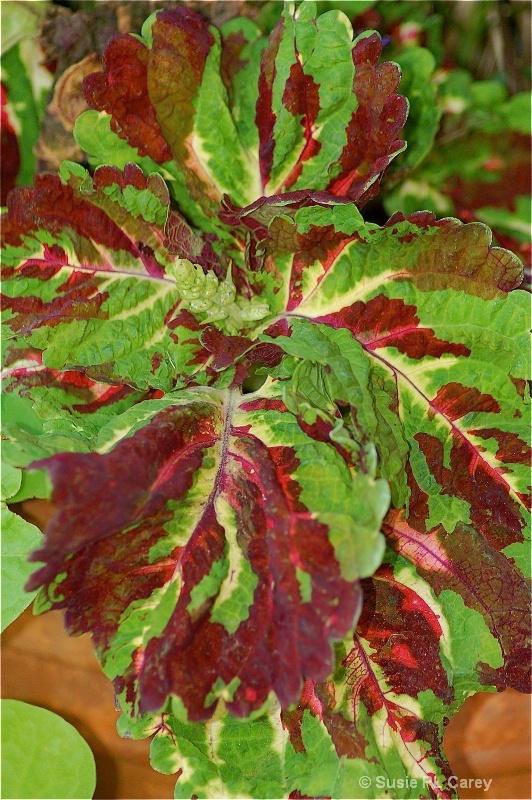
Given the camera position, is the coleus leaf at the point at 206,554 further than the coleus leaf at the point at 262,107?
No

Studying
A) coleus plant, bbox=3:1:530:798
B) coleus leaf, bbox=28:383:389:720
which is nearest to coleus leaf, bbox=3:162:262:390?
coleus plant, bbox=3:1:530:798

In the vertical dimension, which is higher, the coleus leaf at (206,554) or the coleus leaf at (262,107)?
the coleus leaf at (262,107)

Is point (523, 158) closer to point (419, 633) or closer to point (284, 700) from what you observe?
point (419, 633)

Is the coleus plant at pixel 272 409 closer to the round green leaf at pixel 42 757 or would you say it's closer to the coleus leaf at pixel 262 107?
the coleus leaf at pixel 262 107

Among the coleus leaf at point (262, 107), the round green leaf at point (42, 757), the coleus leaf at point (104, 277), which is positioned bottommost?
the round green leaf at point (42, 757)

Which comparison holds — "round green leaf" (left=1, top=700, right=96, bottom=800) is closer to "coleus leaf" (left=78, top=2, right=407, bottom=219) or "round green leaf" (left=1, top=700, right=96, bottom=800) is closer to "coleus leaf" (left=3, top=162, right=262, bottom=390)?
"coleus leaf" (left=3, top=162, right=262, bottom=390)

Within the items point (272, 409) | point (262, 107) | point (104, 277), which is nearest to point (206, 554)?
point (272, 409)

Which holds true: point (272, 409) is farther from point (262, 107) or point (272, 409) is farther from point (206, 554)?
point (262, 107)

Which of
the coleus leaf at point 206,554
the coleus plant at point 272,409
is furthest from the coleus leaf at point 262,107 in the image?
the coleus leaf at point 206,554

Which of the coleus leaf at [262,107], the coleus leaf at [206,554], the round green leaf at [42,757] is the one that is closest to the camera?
the coleus leaf at [206,554]

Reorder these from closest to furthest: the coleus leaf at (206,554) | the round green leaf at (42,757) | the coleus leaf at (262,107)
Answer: the coleus leaf at (206,554) → the coleus leaf at (262,107) → the round green leaf at (42,757)
